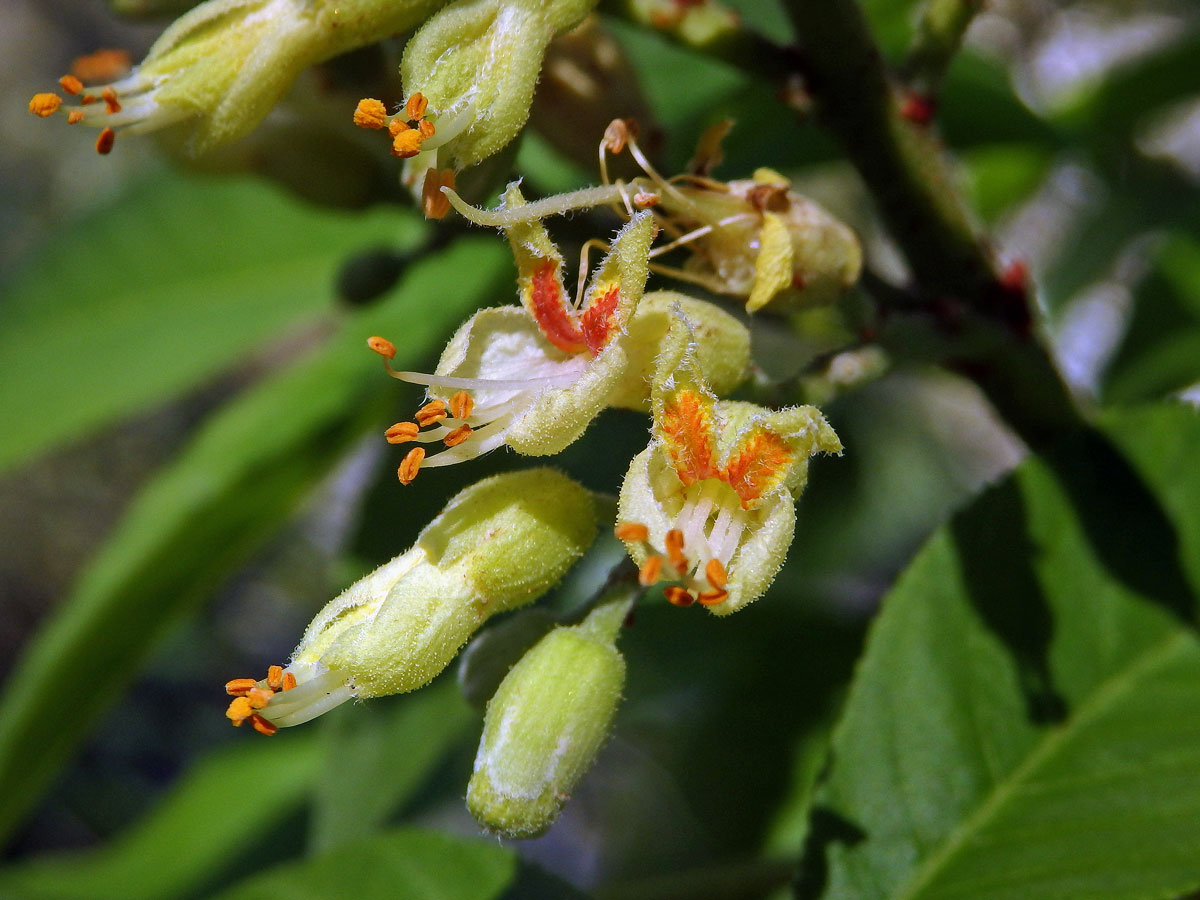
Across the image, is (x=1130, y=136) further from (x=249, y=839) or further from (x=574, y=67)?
(x=249, y=839)

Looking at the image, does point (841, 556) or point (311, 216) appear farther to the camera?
point (841, 556)

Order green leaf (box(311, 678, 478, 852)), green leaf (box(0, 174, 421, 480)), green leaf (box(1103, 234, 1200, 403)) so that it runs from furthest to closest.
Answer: green leaf (box(0, 174, 421, 480)), green leaf (box(1103, 234, 1200, 403)), green leaf (box(311, 678, 478, 852))

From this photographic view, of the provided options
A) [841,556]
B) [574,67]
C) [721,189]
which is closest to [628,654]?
[841,556]

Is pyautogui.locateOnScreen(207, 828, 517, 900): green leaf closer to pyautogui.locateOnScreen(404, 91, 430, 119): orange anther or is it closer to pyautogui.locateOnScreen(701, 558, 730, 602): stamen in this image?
pyautogui.locateOnScreen(701, 558, 730, 602): stamen

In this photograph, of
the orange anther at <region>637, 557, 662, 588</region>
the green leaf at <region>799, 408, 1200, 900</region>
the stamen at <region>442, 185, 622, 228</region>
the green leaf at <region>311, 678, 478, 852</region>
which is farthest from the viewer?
the green leaf at <region>311, 678, 478, 852</region>

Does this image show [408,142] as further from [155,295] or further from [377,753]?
[155,295]

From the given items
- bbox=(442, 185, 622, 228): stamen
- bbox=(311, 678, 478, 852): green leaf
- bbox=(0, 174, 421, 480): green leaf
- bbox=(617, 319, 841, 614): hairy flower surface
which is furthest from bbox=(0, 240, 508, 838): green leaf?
bbox=(617, 319, 841, 614): hairy flower surface
